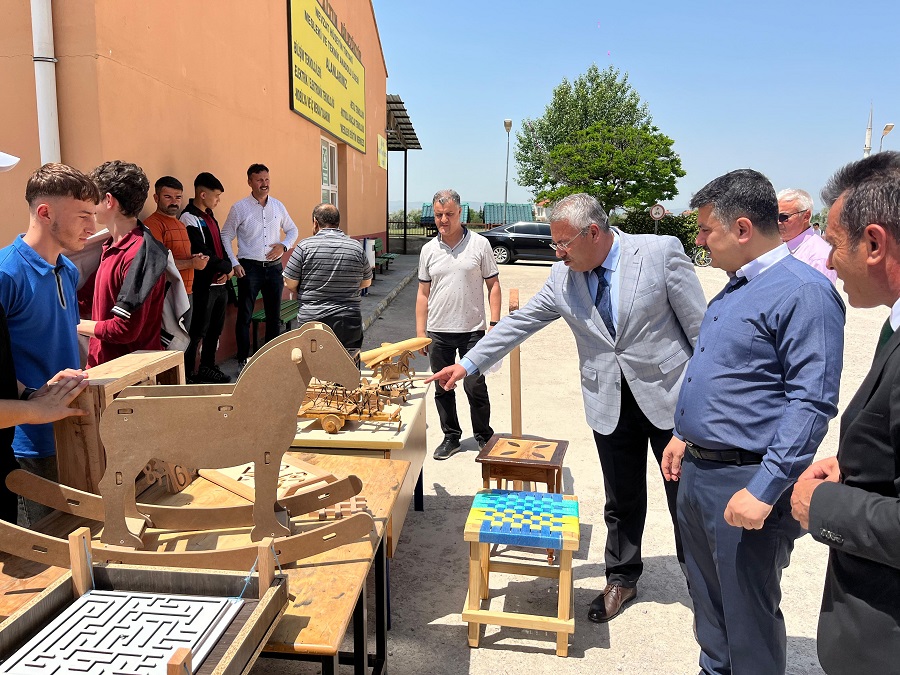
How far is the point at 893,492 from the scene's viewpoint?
4.38 ft

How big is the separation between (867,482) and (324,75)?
10.3 m

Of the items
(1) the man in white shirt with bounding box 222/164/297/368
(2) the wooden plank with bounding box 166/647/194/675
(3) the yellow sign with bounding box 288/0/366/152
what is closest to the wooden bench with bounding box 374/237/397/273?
(3) the yellow sign with bounding box 288/0/366/152

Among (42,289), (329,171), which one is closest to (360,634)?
(42,289)

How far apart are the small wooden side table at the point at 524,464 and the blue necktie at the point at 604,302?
820 millimetres

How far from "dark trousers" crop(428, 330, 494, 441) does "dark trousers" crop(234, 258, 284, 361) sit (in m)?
2.12

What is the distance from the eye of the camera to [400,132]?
20.2 meters

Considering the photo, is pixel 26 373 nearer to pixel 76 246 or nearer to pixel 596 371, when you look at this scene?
pixel 76 246

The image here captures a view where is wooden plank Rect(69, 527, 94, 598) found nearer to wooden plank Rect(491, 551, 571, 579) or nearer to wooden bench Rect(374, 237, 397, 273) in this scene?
wooden plank Rect(491, 551, 571, 579)

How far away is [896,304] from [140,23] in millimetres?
5069

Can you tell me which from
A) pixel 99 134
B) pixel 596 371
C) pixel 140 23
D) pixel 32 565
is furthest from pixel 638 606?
pixel 140 23

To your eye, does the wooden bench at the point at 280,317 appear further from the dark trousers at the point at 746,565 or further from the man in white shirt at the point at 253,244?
the dark trousers at the point at 746,565

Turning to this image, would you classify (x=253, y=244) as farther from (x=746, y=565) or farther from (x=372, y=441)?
(x=746, y=565)

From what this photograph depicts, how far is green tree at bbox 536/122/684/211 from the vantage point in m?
32.7

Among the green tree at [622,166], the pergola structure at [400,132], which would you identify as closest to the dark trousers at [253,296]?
the pergola structure at [400,132]
